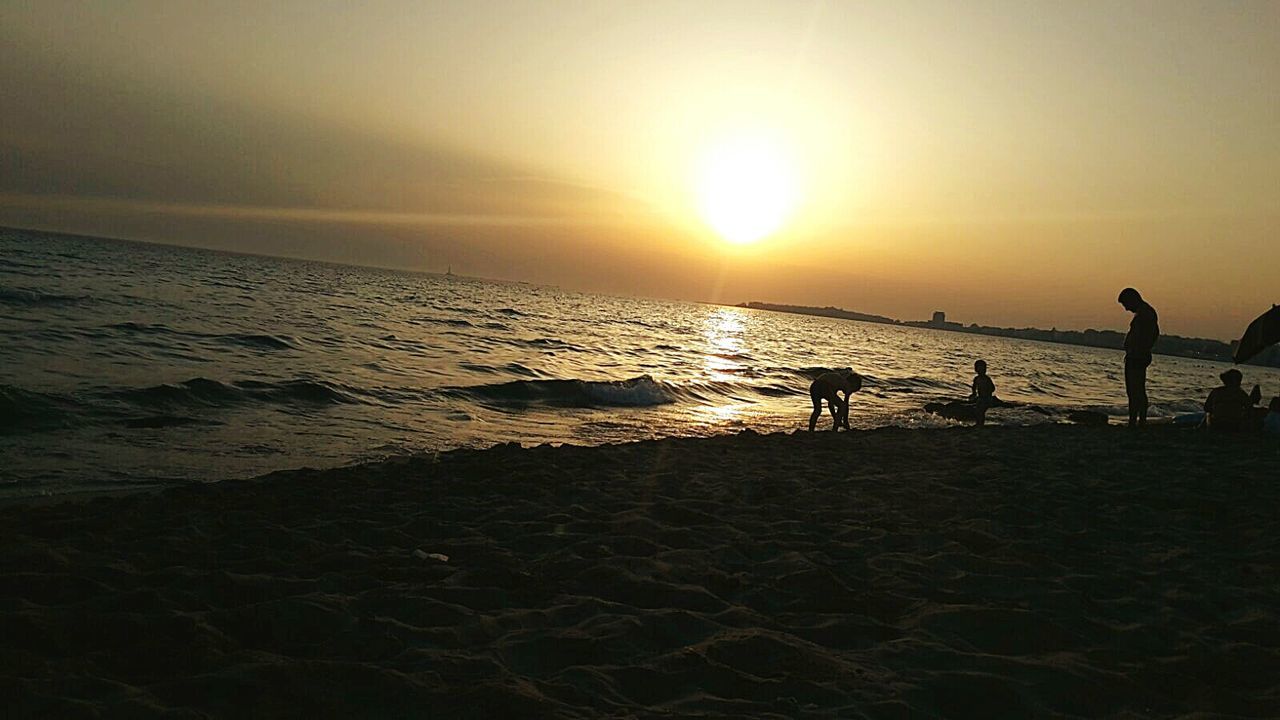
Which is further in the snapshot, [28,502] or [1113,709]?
[28,502]

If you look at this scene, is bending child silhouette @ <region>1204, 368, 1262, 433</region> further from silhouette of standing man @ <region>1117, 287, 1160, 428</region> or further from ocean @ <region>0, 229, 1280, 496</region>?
ocean @ <region>0, 229, 1280, 496</region>

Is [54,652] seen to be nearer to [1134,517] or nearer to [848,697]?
[848,697]

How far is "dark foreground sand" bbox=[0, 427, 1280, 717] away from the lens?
10.4ft

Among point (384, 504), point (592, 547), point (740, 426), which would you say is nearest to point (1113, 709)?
point (592, 547)

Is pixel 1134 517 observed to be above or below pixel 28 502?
above

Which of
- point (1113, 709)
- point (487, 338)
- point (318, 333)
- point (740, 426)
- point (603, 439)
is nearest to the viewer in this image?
point (1113, 709)

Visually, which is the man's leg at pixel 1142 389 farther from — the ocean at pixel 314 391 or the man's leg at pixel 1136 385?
the ocean at pixel 314 391

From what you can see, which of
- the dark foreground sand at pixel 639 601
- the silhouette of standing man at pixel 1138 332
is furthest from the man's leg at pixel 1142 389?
the dark foreground sand at pixel 639 601

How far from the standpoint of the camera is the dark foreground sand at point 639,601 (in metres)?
3.16

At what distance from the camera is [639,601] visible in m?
4.37


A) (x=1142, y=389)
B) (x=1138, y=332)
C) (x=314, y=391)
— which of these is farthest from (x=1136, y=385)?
(x=314, y=391)

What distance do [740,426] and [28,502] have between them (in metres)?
12.8

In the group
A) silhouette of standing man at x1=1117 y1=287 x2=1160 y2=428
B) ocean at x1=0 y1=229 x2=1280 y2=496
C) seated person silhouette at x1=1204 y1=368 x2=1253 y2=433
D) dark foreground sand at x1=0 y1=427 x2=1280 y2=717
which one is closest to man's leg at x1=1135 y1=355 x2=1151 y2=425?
silhouette of standing man at x1=1117 y1=287 x2=1160 y2=428

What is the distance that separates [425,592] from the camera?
4352mm
